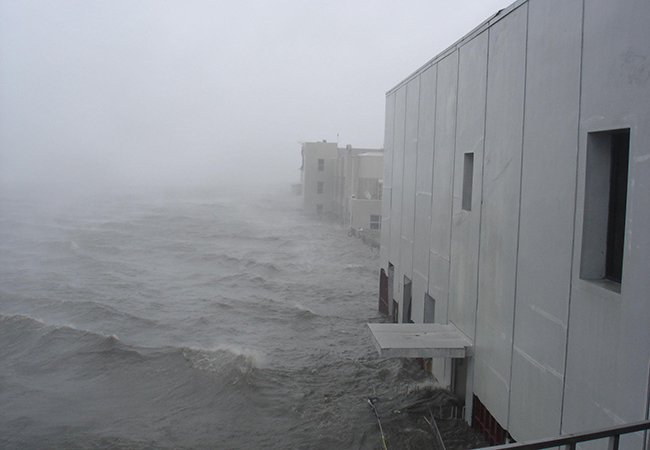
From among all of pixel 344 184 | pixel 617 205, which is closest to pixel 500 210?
pixel 617 205

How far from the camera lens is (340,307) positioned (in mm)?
25859

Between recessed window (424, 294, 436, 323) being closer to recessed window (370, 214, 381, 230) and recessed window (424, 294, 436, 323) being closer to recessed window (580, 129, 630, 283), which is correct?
recessed window (580, 129, 630, 283)

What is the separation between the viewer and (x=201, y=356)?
1903cm

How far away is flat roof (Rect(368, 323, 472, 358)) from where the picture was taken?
33.2 ft

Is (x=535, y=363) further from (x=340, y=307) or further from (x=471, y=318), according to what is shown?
(x=340, y=307)

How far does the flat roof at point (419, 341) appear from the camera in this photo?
10.1 metres

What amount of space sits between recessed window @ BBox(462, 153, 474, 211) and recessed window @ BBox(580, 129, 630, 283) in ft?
14.0

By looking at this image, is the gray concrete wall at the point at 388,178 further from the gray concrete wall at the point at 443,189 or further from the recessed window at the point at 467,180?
the recessed window at the point at 467,180

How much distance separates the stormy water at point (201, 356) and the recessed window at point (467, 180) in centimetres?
424

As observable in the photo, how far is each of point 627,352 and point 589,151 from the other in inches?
91.3

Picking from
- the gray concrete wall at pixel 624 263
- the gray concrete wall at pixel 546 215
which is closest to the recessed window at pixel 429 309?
the gray concrete wall at pixel 546 215

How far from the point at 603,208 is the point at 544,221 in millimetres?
1041

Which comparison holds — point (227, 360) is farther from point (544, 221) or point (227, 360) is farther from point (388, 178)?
point (544, 221)

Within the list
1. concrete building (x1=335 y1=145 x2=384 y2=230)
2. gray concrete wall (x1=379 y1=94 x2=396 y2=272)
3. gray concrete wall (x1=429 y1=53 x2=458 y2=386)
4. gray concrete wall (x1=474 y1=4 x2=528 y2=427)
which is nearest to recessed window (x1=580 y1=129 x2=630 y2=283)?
gray concrete wall (x1=474 y1=4 x2=528 y2=427)
